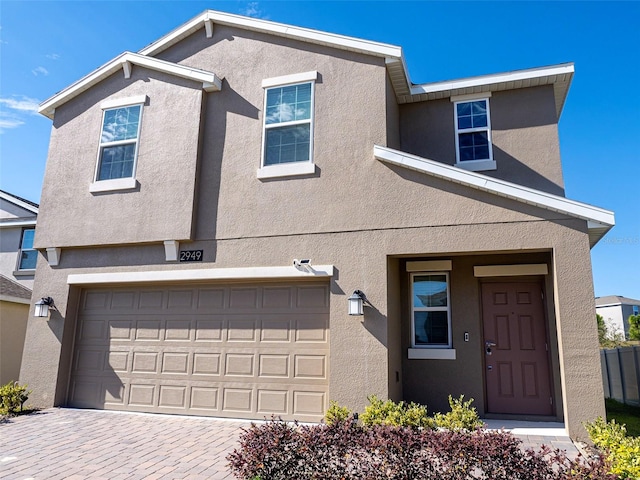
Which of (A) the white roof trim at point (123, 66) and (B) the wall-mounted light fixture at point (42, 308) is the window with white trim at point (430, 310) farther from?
(B) the wall-mounted light fixture at point (42, 308)

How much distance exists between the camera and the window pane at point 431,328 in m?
8.77

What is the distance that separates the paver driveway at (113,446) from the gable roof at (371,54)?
23.7ft

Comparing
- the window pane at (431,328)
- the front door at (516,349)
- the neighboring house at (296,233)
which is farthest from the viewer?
the window pane at (431,328)

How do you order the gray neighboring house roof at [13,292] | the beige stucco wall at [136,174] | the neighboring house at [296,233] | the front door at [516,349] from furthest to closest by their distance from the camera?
the gray neighboring house roof at [13,292] < the beige stucco wall at [136,174] < the front door at [516,349] < the neighboring house at [296,233]

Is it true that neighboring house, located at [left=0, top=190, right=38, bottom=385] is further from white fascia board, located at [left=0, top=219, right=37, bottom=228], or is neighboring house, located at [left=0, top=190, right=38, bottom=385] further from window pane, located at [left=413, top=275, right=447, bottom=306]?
window pane, located at [left=413, top=275, right=447, bottom=306]

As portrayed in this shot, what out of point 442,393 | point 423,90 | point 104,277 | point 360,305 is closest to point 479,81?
point 423,90

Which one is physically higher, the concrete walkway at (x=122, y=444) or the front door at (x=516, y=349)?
the front door at (x=516, y=349)

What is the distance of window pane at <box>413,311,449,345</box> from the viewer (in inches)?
345

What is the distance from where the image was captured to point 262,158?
8.82 m

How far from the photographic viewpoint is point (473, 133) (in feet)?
31.2

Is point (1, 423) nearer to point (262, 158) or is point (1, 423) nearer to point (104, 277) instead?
point (104, 277)

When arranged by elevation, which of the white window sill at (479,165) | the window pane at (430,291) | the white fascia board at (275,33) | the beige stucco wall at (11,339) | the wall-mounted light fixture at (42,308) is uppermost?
the white fascia board at (275,33)

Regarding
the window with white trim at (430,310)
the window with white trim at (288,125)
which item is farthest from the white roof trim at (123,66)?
the window with white trim at (430,310)

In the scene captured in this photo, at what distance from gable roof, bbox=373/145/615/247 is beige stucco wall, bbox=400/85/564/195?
198 centimetres
